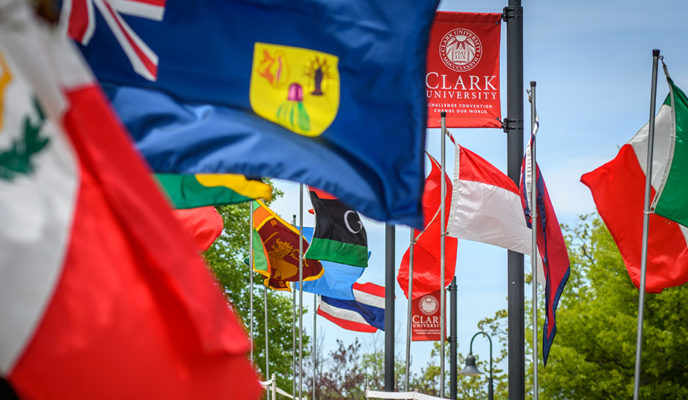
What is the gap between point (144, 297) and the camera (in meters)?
3.44

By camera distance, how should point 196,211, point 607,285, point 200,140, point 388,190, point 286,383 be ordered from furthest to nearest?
1. point 286,383
2. point 607,285
3. point 196,211
4. point 388,190
5. point 200,140

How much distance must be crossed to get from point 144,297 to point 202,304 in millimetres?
187

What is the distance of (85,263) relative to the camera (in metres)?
3.35

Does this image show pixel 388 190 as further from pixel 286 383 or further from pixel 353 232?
pixel 286 383

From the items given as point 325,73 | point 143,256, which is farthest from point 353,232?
point 143,256

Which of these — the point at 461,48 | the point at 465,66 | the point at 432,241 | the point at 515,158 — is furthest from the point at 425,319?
the point at 515,158

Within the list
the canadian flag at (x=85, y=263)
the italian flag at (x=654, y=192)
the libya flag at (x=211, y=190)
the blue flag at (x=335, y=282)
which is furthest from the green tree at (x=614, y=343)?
the canadian flag at (x=85, y=263)

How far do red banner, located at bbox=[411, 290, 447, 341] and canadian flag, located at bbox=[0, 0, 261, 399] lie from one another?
20.5 m

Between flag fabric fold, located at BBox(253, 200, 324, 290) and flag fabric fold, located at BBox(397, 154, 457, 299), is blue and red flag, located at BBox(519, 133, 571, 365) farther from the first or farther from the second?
flag fabric fold, located at BBox(253, 200, 324, 290)

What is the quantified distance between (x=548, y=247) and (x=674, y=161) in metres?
1.79

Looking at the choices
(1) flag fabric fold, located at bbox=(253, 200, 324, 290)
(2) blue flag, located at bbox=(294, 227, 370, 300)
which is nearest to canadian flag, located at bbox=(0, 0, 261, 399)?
(1) flag fabric fold, located at bbox=(253, 200, 324, 290)

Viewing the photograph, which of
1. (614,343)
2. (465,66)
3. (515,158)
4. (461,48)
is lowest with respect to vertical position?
(614,343)

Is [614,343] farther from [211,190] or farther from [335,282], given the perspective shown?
[211,190]

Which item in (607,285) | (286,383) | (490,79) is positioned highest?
(490,79)
